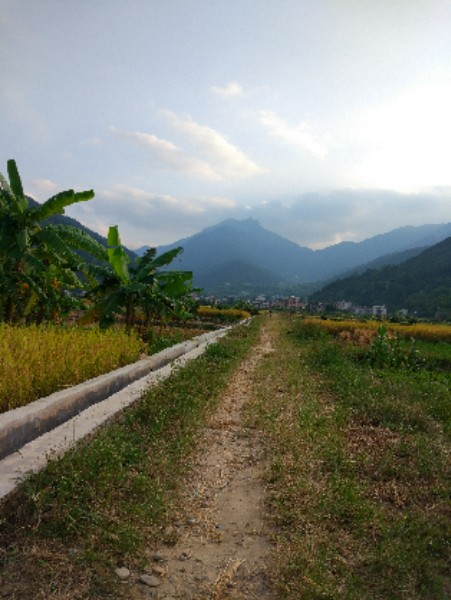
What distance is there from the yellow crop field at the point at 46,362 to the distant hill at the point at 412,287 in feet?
267

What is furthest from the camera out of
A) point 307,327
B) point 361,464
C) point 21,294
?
point 307,327

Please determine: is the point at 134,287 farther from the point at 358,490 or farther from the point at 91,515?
the point at 91,515

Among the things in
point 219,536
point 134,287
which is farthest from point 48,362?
point 134,287

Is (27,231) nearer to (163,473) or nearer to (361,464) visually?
(163,473)

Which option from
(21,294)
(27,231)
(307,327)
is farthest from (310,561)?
(307,327)

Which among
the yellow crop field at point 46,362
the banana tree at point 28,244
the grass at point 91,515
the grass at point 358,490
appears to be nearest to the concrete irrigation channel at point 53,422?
the grass at point 91,515

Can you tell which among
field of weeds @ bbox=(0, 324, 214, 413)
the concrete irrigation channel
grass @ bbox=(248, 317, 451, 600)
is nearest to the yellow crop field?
field of weeds @ bbox=(0, 324, 214, 413)

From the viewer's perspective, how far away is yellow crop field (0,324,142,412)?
5141 mm

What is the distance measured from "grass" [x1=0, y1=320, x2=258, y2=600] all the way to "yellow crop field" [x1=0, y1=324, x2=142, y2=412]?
1.28 metres

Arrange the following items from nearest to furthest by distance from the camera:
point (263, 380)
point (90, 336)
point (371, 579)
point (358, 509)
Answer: point (371, 579) → point (358, 509) → point (90, 336) → point (263, 380)

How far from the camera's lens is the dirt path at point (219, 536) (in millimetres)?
2869

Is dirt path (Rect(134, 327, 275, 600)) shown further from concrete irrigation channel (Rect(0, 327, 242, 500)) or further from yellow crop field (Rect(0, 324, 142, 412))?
yellow crop field (Rect(0, 324, 142, 412))

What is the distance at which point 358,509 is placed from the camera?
12.6 ft

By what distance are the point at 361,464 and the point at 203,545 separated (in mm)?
2459
